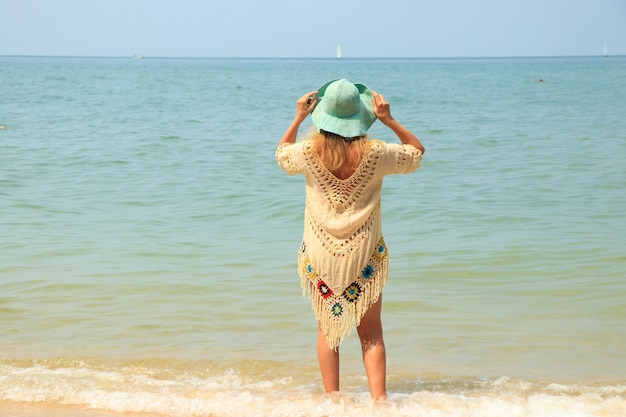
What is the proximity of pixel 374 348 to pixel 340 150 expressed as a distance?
95 centimetres

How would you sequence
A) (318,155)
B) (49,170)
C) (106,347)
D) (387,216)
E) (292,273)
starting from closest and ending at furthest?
(318,155) → (106,347) → (292,273) → (387,216) → (49,170)

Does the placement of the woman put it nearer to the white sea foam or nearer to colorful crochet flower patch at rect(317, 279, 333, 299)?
colorful crochet flower patch at rect(317, 279, 333, 299)

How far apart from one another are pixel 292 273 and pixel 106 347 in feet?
6.40

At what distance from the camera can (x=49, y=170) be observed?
493 inches

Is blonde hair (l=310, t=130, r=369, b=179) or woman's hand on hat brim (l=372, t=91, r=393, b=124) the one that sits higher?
woman's hand on hat brim (l=372, t=91, r=393, b=124)

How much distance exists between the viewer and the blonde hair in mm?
3586

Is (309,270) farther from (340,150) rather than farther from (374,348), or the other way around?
(340,150)

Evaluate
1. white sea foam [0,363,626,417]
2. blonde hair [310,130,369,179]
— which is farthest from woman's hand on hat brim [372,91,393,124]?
white sea foam [0,363,626,417]

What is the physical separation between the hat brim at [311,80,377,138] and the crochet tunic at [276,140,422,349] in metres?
0.09

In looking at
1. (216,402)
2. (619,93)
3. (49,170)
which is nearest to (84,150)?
(49,170)

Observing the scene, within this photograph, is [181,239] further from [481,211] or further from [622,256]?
[622,256]

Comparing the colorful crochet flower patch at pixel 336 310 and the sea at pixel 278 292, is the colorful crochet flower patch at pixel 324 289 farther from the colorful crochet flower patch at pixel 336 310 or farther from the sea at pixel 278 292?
the sea at pixel 278 292

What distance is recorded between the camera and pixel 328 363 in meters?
3.95

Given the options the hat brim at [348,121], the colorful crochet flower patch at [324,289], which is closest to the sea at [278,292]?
the colorful crochet flower patch at [324,289]
